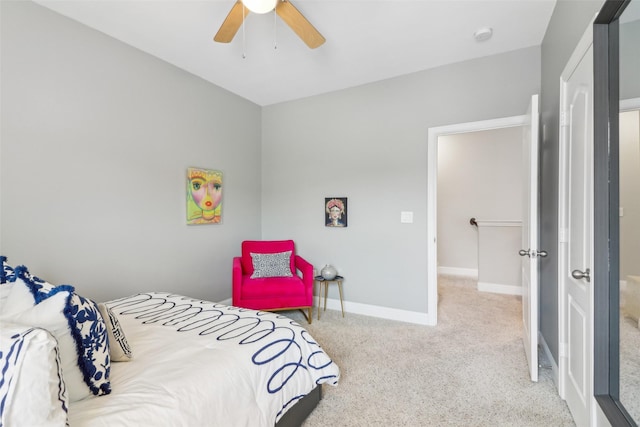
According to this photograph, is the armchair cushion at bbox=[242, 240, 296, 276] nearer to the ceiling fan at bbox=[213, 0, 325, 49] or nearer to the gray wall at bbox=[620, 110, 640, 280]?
the ceiling fan at bbox=[213, 0, 325, 49]

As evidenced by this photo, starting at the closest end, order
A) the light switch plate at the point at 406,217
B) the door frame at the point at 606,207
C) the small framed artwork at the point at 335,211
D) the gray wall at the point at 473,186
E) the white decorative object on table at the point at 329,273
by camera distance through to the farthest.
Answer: the door frame at the point at 606,207
the light switch plate at the point at 406,217
the white decorative object on table at the point at 329,273
the small framed artwork at the point at 335,211
the gray wall at the point at 473,186

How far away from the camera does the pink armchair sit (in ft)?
9.93

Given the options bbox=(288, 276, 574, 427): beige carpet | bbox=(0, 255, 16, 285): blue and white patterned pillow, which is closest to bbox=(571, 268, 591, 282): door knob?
bbox=(288, 276, 574, 427): beige carpet

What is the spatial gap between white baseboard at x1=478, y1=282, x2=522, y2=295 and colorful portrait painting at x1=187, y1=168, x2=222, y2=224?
150 inches

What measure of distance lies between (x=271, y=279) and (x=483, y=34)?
3.00m

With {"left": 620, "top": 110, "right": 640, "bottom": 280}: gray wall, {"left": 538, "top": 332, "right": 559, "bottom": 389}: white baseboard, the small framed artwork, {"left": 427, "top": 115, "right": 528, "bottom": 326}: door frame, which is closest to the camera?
{"left": 620, "top": 110, "right": 640, "bottom": 280}: gray wall

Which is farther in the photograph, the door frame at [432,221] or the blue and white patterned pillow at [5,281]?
the door frame at [432,221]

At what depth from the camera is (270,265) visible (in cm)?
337

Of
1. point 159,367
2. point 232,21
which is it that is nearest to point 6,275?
point 159,367

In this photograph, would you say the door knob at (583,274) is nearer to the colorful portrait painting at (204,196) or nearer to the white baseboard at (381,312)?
the white baseboard at (381,312)

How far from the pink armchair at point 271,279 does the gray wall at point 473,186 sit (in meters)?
3.18

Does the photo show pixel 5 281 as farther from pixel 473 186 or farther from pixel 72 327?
pixel 473 186

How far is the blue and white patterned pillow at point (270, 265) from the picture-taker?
3.33 meters

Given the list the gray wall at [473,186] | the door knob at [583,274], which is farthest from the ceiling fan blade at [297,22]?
the gray wall at [473,186]
